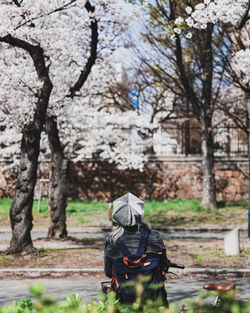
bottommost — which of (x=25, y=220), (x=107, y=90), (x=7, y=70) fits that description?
(x=25, y=220)

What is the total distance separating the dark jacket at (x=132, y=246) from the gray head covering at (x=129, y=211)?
68 mm

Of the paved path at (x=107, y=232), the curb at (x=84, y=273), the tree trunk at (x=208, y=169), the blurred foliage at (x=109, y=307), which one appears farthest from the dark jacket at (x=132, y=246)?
the tree trunk at (x=208, y=169)

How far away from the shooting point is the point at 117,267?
414cm

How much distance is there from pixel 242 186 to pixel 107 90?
1075 centimetres

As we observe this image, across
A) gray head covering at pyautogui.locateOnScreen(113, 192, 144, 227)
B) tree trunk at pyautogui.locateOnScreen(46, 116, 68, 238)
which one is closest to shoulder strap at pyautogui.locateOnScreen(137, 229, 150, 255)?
gray head covering at pyautogui.locateOnScreen(113, 192, 144, 227)

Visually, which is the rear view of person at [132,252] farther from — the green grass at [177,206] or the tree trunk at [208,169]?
the tree trunk at [208,169]

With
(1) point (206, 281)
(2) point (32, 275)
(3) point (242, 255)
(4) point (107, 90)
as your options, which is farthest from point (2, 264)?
(4) point (107, 90)

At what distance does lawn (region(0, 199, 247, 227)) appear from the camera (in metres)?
20.4

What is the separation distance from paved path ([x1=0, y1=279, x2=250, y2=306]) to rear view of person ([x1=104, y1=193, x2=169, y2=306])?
358 centimetres

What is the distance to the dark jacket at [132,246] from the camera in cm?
422

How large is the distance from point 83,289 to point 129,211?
15.5 ft

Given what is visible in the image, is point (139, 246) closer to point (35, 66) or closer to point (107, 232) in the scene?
point (35, 66)

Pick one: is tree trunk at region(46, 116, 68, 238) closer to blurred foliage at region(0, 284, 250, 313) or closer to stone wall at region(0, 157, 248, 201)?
blurred foliage at region(0, 284, 250, 313)

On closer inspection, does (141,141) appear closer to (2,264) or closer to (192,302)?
(2,264)
